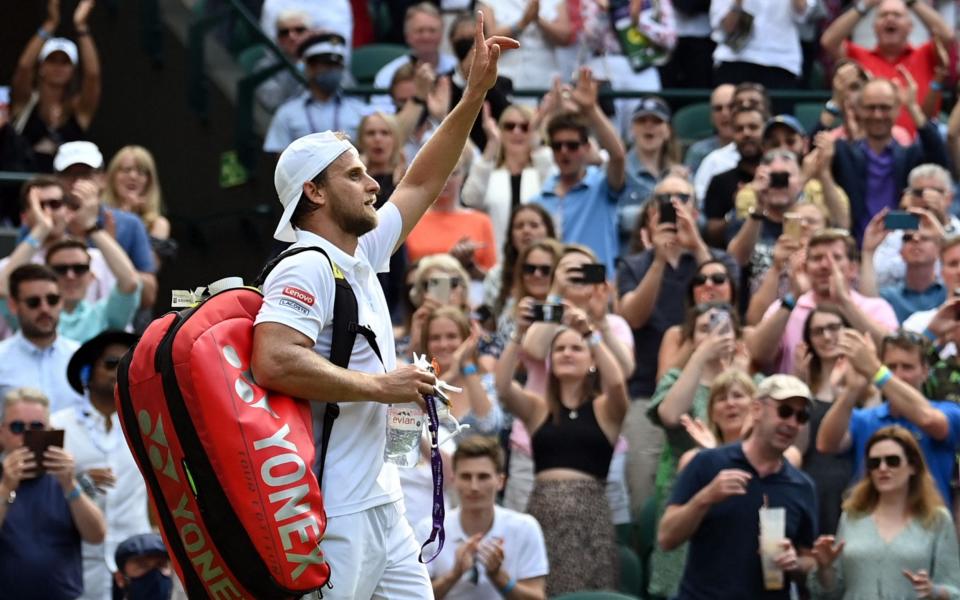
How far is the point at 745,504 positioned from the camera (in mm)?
9180

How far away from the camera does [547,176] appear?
42.8 feet

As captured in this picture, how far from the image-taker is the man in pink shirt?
10570 mm

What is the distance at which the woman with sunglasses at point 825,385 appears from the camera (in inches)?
389

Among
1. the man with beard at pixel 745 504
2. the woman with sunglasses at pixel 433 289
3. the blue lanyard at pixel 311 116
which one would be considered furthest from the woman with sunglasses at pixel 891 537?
the blue lanyard at pixel 311 116

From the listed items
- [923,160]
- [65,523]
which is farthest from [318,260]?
[923,160]

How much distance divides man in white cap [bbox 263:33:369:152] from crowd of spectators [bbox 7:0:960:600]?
3cm

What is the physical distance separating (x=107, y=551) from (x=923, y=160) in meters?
5.80

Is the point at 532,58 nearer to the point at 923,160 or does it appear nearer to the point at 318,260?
the point at 923,160

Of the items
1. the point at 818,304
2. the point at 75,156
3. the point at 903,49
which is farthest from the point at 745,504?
the point at 903,49

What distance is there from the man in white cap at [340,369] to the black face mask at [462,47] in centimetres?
737

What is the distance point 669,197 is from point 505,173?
1.62 meters

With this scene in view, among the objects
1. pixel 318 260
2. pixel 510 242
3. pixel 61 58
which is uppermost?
pixel 61 58

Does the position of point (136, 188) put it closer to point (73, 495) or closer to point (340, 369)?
point (73, 495)

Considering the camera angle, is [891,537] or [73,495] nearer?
[891,537]
